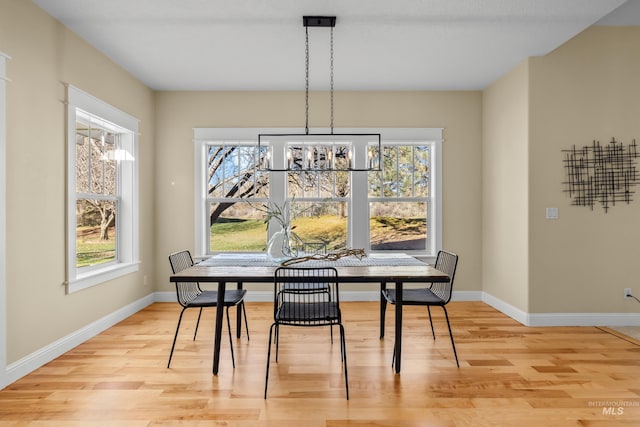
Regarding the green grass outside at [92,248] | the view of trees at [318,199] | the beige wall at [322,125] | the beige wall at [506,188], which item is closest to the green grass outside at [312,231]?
the view of trees at [318,199]

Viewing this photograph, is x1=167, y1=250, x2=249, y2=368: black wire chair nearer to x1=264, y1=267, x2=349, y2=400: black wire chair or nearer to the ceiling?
x1=264, y1=267, x2=349, y2=400: black wire chair

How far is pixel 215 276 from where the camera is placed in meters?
2.68

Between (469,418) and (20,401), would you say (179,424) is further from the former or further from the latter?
(469,418)

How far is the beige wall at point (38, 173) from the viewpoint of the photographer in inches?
103

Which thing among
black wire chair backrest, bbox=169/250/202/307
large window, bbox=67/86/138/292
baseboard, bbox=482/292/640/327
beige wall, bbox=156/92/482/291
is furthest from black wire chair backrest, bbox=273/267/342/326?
beige wall, bbox=156/92/482/291

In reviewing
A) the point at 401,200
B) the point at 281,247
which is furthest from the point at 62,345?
the point at 401,200

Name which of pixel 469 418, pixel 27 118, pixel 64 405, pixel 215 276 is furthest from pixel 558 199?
pixel 27 118

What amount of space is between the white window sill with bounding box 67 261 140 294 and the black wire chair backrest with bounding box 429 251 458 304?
10.5 ft

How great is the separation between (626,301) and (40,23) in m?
5.96

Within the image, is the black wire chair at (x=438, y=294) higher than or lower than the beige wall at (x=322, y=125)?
lower

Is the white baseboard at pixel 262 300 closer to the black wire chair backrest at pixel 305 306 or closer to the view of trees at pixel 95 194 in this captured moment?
the view of trees at pixel 95 194

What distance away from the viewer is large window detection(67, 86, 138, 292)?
3268mm

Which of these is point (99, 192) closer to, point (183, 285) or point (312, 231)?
point (183, 285)

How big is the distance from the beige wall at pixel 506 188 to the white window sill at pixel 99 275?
4.34 m
